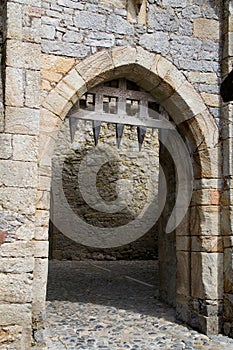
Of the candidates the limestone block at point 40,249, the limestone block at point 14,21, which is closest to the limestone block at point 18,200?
the limestone block at point 40,249

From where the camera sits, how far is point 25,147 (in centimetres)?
374

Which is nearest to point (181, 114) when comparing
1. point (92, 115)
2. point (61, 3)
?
point (92, 115)

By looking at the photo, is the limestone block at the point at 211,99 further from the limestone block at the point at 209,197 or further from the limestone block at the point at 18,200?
the limestone block at the point at 18,200

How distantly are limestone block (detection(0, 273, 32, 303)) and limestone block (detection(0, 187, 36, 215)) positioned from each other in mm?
498

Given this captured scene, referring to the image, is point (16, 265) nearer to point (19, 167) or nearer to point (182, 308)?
point (19, 167)

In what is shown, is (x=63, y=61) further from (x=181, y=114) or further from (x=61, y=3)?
(x=181, y=114)

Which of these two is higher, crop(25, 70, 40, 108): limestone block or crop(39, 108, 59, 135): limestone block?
crop(25, 70, 40, 108): limestone block

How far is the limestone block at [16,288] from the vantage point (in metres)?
3.56

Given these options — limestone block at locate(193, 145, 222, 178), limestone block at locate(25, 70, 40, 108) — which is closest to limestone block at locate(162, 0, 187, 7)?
limestone block at locate(193, 145, 222, 178)

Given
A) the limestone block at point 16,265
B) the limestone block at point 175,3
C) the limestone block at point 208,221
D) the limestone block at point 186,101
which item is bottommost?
the limestone block at point 16,265

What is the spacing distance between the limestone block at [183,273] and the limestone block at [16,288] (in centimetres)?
176

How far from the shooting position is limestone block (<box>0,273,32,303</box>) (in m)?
3.56

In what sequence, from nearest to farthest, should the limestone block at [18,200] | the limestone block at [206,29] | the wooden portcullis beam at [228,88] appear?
the wooden portcullis beam at [228,88]
the limestone block at [18,200]
the limestone block at [206,29]

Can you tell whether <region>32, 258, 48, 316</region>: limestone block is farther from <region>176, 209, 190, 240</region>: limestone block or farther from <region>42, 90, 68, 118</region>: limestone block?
<region>176, 209, 190, 240</region>: limestone block
